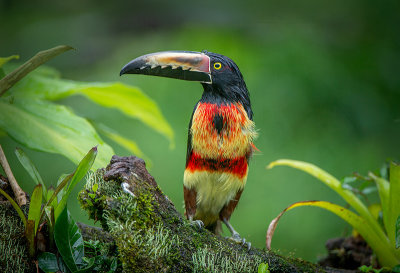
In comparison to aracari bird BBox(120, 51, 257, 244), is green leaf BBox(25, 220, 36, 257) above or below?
below

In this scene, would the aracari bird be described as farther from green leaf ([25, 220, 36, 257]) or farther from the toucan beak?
green leaf ([25, 220, 36, 257])

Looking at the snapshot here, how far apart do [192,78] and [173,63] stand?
16cm

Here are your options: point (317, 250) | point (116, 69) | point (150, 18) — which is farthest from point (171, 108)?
point (317, 250)

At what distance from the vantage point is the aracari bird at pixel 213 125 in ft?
8.16

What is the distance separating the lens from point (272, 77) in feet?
17.2

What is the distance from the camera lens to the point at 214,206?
2.78 meters

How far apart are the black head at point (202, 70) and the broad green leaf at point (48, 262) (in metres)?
1.09

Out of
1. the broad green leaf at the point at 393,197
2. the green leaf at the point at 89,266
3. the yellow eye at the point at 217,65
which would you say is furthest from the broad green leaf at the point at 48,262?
the broad green leaf at the point at 393,197

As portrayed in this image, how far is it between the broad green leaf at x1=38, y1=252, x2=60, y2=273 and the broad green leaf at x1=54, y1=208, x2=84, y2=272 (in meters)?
0.05

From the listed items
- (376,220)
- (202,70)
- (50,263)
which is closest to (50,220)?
(50,263)

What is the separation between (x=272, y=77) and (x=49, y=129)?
140 inches

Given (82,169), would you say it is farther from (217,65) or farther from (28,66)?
(217,65)

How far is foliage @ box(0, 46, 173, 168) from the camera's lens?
2045mm

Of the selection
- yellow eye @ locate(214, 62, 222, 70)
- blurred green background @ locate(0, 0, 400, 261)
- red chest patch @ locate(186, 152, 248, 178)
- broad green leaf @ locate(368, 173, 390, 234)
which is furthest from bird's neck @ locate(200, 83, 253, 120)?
blurred green background @ locate(0, 0, 400, 261)
